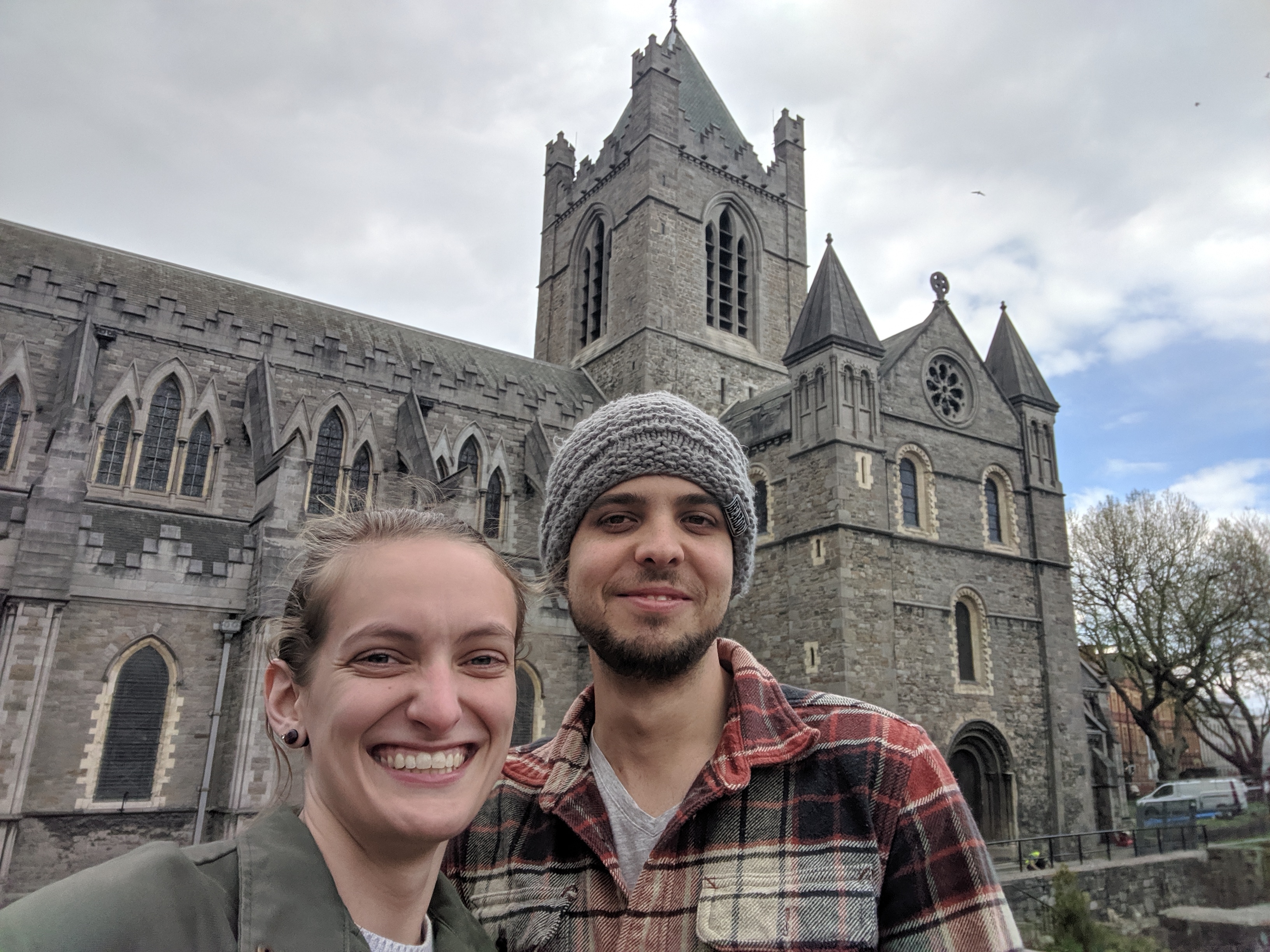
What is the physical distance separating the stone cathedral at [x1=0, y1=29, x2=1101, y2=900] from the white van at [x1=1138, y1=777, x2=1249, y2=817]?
2.53 meters

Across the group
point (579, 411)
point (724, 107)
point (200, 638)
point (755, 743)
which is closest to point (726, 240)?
point (724, 107)

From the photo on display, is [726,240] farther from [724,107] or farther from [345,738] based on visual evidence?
[345,738]

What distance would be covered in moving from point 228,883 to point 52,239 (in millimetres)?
22785

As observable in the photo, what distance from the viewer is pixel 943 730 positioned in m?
17.4

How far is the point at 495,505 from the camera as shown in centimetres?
2023

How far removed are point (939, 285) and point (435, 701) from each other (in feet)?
70.5

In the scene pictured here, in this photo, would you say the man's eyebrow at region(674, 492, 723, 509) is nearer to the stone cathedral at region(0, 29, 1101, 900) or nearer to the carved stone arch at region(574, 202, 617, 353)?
the stone cathedral at region(0, 29, 1101, 900)

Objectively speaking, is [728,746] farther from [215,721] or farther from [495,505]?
[495,505]

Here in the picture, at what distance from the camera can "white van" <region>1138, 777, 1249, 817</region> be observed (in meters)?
21.2

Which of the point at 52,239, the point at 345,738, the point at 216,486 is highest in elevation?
the point at 52,239

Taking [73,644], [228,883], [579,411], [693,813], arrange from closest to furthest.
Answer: [228,883] < [693,813] < [73,644] < [579,411]

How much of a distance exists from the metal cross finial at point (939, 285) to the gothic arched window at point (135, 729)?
18.7 metres

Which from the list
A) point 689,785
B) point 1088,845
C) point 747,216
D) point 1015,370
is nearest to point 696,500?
point 689,785

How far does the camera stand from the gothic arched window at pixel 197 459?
1688 centimetres
